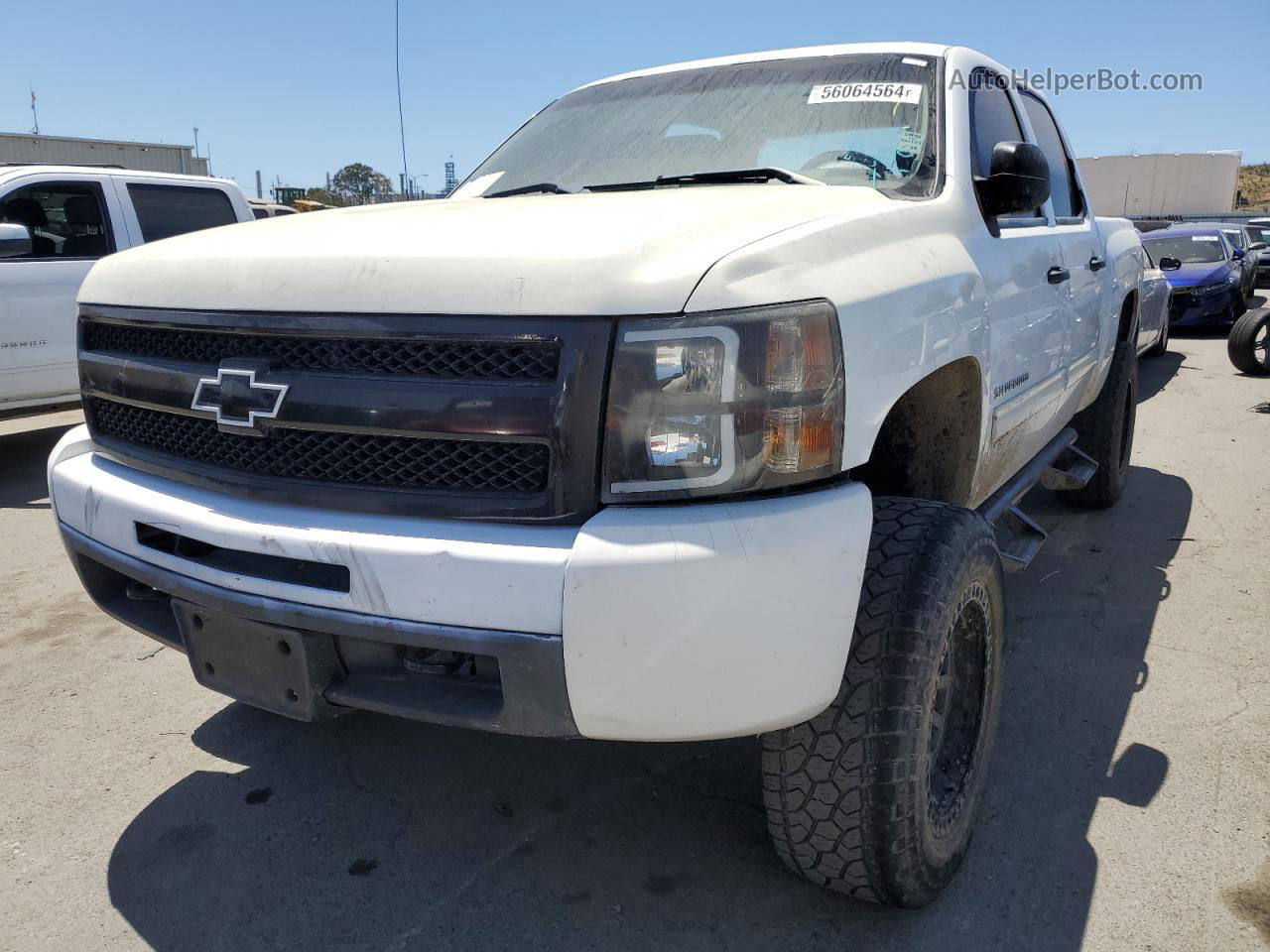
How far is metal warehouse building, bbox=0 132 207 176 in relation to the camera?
28.5m

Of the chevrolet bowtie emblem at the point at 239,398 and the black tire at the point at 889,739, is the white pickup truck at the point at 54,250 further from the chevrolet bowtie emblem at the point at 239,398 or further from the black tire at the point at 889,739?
the black tire at the point at 889,739

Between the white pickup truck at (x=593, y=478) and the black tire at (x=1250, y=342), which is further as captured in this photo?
the black tire at (x=1250, y=342)

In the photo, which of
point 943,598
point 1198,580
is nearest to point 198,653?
point 943,598

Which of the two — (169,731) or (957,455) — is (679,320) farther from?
(169,731)

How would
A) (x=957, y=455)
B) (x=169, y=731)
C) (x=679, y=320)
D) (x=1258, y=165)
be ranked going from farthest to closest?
1. (x=1258, y=165)
2. (x=169, y=731)
3. (x=957, y=455)
4. (x=679, y=320)

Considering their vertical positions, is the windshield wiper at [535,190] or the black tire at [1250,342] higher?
the windshield wiper at [535,190]

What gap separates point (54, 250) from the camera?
21.2 ft

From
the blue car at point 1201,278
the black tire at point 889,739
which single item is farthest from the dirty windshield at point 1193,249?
the black tire at point 889,739

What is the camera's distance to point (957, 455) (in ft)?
8.41

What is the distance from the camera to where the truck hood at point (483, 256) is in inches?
66.4

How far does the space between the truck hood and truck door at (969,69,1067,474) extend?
53cm

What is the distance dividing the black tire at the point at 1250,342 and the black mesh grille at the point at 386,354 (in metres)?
10.2

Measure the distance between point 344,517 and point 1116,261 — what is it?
12.8ft

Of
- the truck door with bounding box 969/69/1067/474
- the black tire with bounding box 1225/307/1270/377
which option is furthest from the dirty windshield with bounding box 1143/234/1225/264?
the truck door with bounding box 969/69/1067/474
